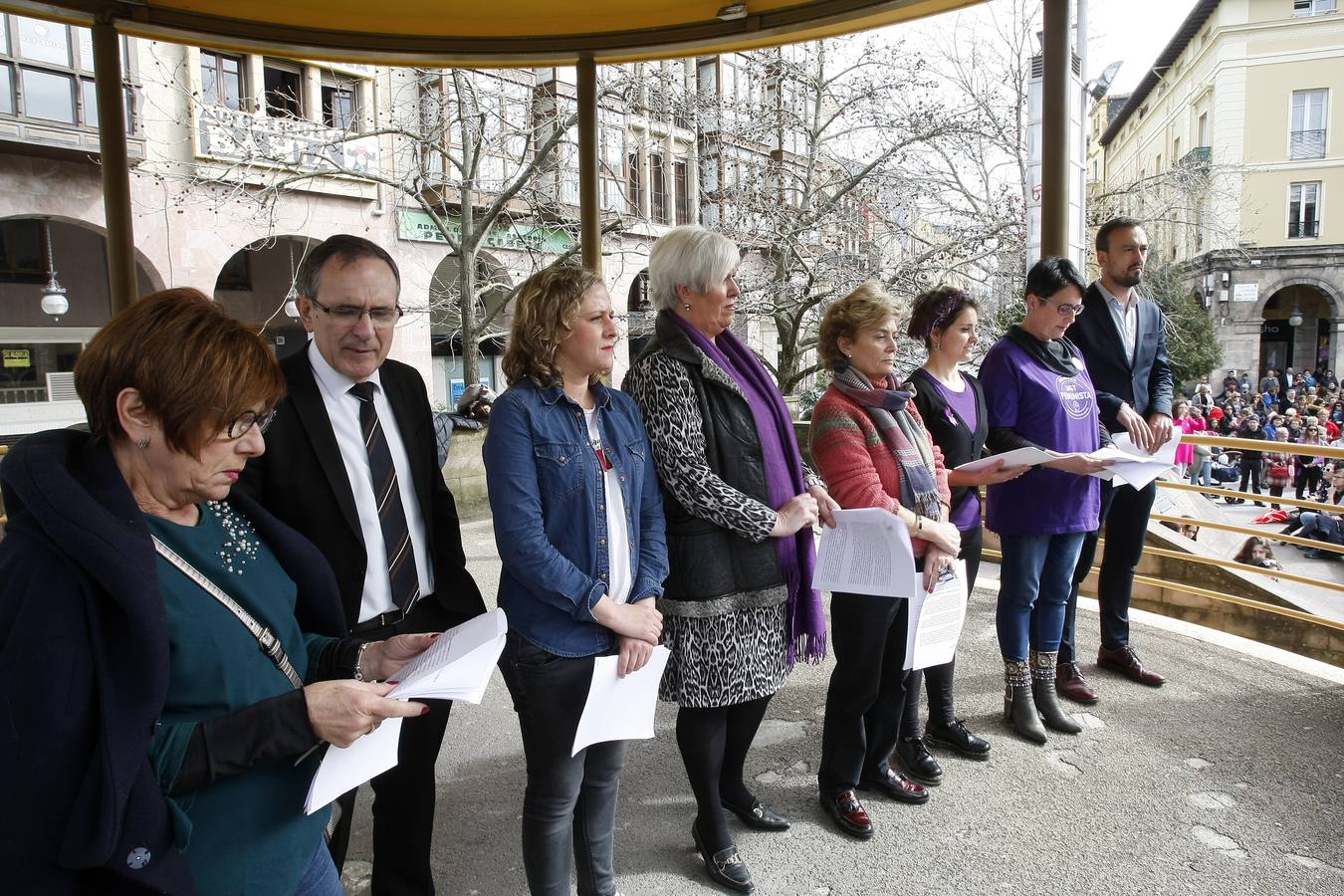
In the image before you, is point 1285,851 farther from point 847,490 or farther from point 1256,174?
point 1256,174

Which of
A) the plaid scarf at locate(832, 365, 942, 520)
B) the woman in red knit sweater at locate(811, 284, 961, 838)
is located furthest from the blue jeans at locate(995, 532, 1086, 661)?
the plaid scarf at locate(832, 365, 942, 520)

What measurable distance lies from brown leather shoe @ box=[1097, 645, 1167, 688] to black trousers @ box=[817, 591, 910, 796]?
5.99 feet

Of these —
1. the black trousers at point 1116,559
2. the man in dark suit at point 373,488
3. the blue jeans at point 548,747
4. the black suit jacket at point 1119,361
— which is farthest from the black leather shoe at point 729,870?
the black suit jacket at point 1119,361

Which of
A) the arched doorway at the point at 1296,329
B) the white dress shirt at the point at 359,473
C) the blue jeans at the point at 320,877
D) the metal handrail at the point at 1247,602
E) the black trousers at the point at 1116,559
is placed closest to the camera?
the blue jeans at the point at 320,877

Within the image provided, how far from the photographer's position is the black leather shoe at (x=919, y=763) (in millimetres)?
3328

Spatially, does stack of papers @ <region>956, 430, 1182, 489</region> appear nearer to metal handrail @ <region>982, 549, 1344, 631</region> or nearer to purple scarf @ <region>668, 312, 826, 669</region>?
purple scarf @ <region>668, 312, 826, 669</region>

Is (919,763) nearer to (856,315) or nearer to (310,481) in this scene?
(856,315)

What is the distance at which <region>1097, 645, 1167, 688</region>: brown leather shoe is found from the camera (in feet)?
13.9

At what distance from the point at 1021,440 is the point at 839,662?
4.49 feet

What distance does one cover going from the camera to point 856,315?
3012 mm

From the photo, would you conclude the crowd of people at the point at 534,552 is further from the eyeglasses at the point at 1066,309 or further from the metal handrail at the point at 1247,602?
the metal handrail at the point at 1247,602

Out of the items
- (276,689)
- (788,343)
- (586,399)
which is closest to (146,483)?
(276,689)

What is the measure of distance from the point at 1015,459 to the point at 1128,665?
1783mm

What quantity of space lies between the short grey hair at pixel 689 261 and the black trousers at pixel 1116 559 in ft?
8.36
